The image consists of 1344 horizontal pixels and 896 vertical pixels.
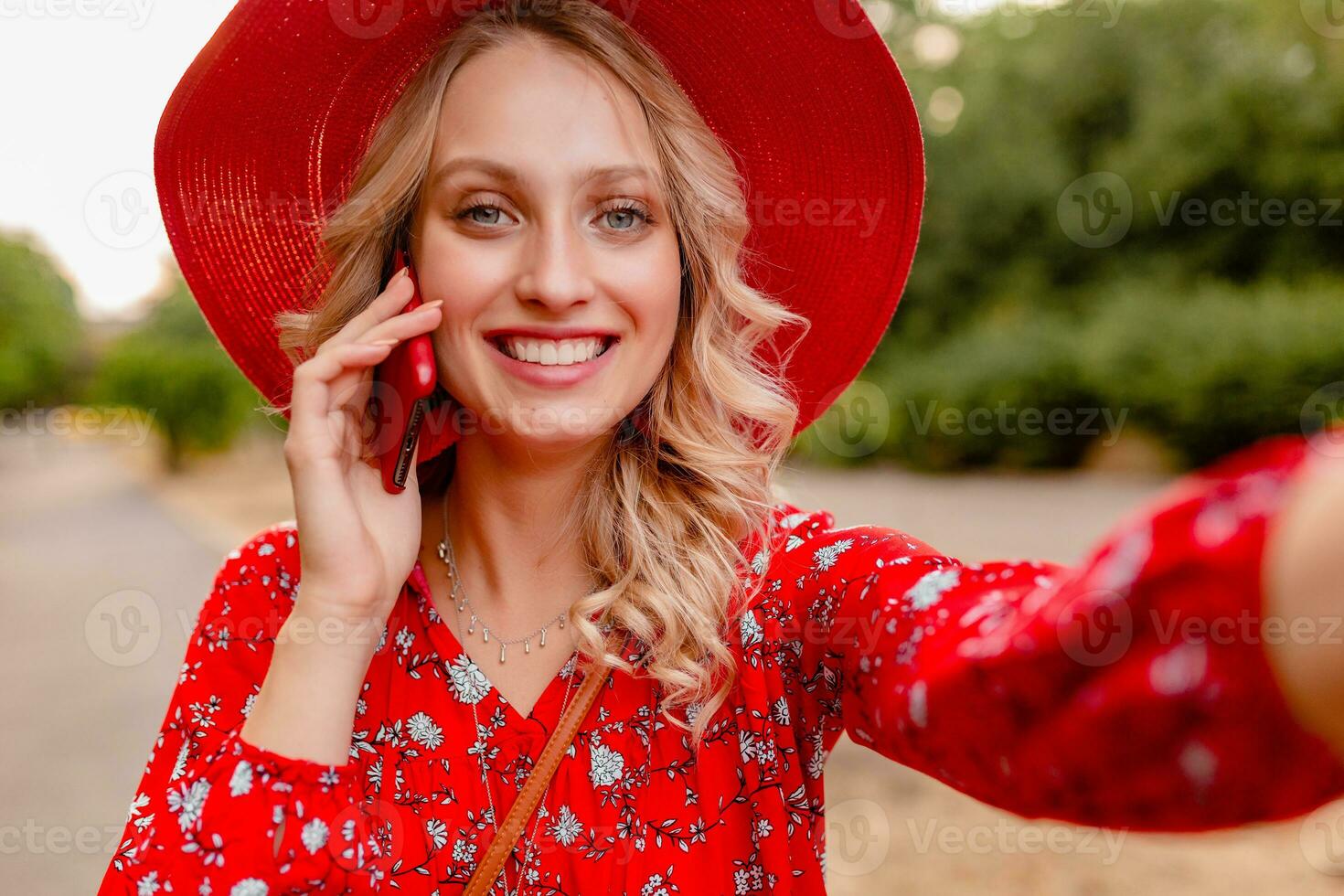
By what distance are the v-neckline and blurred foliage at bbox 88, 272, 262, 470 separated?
18279 millimetres

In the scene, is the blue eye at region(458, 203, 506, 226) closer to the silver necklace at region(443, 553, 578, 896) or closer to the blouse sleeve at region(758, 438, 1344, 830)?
the silver necklace at region(443, 553, 578, 896)

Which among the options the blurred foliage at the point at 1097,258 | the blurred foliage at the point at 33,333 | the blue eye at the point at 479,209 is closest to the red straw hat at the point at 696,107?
the blue eye at the point at 479,209

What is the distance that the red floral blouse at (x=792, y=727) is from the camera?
916 millimetres

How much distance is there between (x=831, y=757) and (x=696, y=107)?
401 cm

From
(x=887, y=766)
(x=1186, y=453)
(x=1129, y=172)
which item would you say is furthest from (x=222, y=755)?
(x=1129, y=172)

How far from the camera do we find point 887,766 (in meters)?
5.39

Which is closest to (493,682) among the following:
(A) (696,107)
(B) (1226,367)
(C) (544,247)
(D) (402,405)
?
(D) (402,405)

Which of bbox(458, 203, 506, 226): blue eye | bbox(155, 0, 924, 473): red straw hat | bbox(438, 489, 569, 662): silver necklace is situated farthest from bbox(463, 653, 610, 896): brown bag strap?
bbox(458, 203, 506, 226): blue eye

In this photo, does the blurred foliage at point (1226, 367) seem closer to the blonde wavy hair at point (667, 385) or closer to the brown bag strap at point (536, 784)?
the blonde wavy hair at point (667, 385)

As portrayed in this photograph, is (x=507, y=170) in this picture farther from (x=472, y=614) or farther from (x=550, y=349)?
(x=472, y=614)

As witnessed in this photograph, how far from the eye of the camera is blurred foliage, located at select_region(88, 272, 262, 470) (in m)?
19.6

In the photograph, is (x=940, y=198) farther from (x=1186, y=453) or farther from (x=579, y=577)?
(x=579, y=577)

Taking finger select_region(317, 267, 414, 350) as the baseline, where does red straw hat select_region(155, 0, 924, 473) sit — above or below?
above

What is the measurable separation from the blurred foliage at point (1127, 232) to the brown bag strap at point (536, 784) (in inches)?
514
